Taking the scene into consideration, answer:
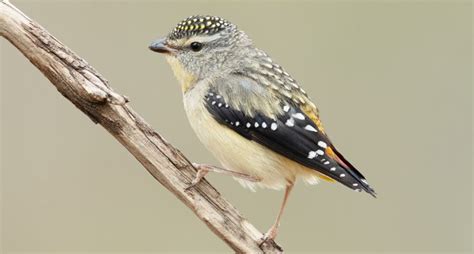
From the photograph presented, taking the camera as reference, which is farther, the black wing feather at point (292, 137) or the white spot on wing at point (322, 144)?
the white spot on wing at point (322, 144)

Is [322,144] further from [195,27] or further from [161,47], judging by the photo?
[161,47]

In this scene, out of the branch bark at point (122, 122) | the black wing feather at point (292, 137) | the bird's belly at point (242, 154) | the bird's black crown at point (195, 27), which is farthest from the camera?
the bird's black crown at point (195, 27)

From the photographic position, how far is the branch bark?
5590 millimetres

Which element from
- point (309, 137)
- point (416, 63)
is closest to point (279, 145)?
point (309, 137)

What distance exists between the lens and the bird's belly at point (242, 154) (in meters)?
6.23

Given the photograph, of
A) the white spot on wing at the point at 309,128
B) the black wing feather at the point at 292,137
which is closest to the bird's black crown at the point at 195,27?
the black wing feather at the point at 292,137

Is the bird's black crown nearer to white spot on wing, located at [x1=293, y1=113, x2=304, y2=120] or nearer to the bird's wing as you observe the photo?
the bird's wing

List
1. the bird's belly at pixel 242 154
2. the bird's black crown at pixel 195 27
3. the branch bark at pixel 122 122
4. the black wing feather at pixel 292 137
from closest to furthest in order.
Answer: the branch bark at pixel 122 122
the black wing feather at pixel 292 137
the bird's belly at pixel 242 154
the bird's black crown at pixel 195 27

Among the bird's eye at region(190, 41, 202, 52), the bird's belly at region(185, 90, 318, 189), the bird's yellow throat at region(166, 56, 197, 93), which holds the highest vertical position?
the bird's eye at region(190, 41, 202, 52)

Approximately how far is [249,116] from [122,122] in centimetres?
106

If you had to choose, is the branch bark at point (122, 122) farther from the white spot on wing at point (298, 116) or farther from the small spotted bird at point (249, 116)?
the white spot on wing at point (298, 116)

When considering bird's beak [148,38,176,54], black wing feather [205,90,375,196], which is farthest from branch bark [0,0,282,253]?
bird's beak [148,38,176,54]

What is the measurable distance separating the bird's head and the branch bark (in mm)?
971

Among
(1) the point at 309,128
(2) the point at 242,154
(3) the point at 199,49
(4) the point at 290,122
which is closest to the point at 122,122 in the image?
(2) the point at 242,154
